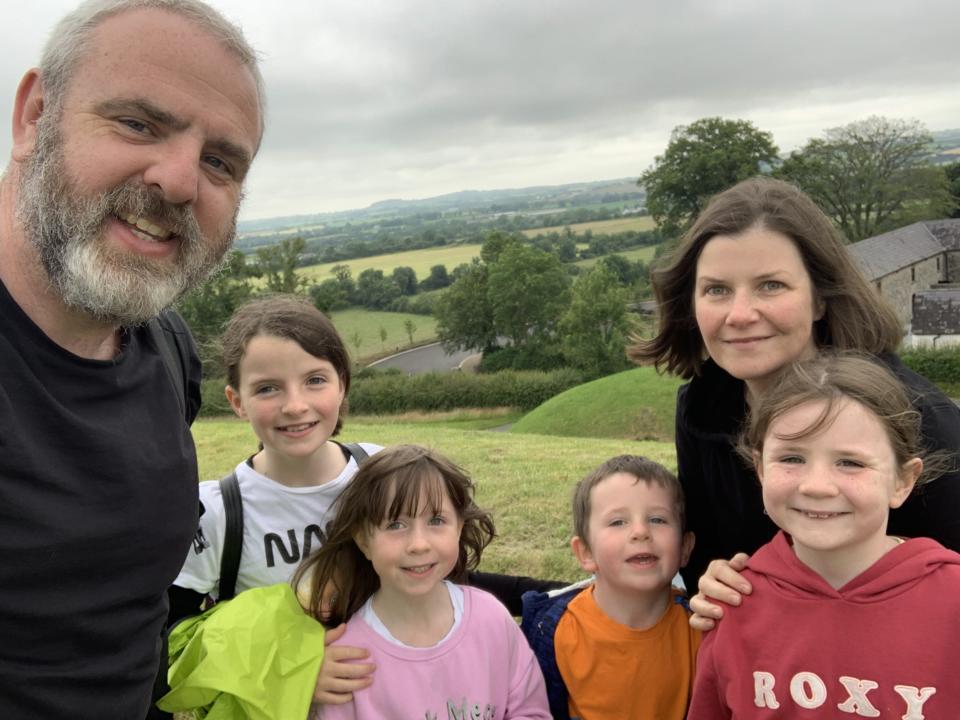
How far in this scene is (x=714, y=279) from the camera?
2.59 meters

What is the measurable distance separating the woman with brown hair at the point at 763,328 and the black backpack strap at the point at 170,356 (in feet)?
6.29

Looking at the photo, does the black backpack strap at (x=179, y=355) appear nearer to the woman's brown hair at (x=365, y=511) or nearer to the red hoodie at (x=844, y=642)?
the woman's brown hair at (x=365, y=511)

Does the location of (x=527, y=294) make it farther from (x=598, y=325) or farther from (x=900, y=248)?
(x=900, y=248)

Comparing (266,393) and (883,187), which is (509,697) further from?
(883,187)

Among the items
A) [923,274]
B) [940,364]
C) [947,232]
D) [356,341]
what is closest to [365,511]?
[940,364]

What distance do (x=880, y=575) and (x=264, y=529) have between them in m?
2.24

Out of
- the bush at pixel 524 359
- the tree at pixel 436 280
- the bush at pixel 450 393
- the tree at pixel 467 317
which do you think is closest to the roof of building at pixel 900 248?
the bush at pixel 524 359

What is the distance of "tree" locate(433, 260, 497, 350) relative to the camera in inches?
2283

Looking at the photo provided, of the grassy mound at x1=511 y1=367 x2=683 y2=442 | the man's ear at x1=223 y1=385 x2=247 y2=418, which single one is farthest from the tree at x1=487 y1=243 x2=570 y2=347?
the man's ear at x1=223 y1=385 x2=247 y2=418

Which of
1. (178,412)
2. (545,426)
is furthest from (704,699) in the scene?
(545,426)

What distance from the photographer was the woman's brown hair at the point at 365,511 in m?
2.68

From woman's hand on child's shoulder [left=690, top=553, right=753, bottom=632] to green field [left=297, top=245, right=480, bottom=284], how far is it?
265 feet

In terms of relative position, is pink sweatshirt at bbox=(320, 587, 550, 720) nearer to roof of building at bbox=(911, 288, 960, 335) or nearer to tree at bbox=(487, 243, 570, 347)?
roof of building at bbox=(911, 288, 960, 335)

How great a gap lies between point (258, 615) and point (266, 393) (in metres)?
0.91
